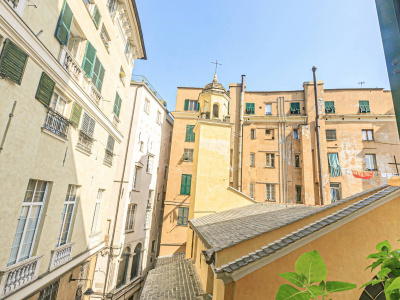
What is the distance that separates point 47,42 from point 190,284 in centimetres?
1104

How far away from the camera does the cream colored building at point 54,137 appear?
219 inches

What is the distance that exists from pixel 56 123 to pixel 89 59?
3706 mm

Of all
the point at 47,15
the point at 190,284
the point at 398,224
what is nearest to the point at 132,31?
the point at 47,15

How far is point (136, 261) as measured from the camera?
19.8 m

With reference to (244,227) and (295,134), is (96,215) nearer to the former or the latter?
(244,227)

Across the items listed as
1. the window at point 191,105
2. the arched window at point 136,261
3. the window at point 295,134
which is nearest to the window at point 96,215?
the arched window at point 136,261

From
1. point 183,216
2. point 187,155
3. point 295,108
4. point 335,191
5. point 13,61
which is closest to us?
point 13,61

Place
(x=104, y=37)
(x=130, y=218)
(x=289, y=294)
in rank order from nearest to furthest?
1. (x=289, y=294)
2. (x=104, y=37)
3. (x=130, y=218)

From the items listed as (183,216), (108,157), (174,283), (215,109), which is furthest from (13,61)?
(183,216)

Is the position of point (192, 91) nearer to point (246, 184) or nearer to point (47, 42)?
point (246, 184)

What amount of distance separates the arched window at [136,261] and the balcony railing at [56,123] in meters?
15.5

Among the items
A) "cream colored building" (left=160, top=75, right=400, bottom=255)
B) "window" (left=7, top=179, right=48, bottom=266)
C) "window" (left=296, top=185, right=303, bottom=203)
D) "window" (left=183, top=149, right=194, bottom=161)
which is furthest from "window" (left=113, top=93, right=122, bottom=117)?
"window" (left=296, top=185, right=303, bottom=203)

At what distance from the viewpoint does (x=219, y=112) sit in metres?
16.6

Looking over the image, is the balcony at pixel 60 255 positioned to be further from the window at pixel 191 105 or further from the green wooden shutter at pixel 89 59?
the window at pixel 191 105
